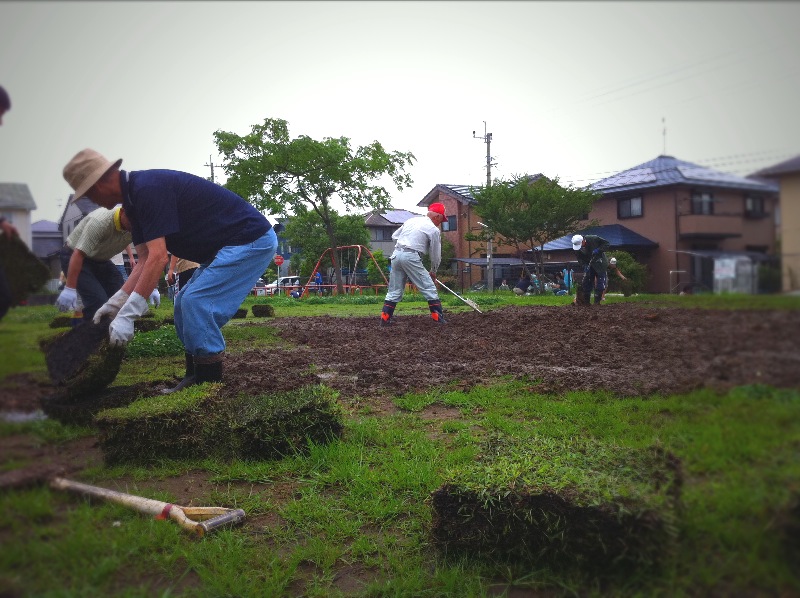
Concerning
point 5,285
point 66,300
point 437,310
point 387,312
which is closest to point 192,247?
point 66,300

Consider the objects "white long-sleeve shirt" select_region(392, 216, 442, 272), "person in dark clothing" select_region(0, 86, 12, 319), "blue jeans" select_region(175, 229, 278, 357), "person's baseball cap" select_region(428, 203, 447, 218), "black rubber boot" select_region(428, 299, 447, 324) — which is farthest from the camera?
"black rubber boot" select_region(428, 299, 447, 324)

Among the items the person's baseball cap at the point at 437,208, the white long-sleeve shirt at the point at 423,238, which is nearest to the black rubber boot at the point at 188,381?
the person's baseball cap at the point at 437,208

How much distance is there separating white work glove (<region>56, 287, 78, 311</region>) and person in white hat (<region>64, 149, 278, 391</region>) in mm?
237

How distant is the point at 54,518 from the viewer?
1.31 metres

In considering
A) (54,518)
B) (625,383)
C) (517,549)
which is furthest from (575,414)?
(54,518)

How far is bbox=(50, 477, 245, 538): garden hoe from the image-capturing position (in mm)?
2172

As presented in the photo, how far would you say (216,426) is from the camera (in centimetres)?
305

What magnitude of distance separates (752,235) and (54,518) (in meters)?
1.56

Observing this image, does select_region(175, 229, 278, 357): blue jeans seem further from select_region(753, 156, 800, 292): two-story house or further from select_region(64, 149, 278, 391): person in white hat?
select_region(753, 156, 800, 292): two-story house

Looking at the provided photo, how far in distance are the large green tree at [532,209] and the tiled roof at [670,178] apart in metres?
0.28

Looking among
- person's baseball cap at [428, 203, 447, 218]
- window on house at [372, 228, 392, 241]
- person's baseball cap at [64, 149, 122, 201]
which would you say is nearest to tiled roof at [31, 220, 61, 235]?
person's baseball cap at [64, 149, 122, 201]

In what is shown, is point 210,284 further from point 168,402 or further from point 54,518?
point 54,518

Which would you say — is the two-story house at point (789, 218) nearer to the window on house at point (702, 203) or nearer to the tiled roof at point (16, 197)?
the window on house at point (702, 203)

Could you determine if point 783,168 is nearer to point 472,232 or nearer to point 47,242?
point 47,242
